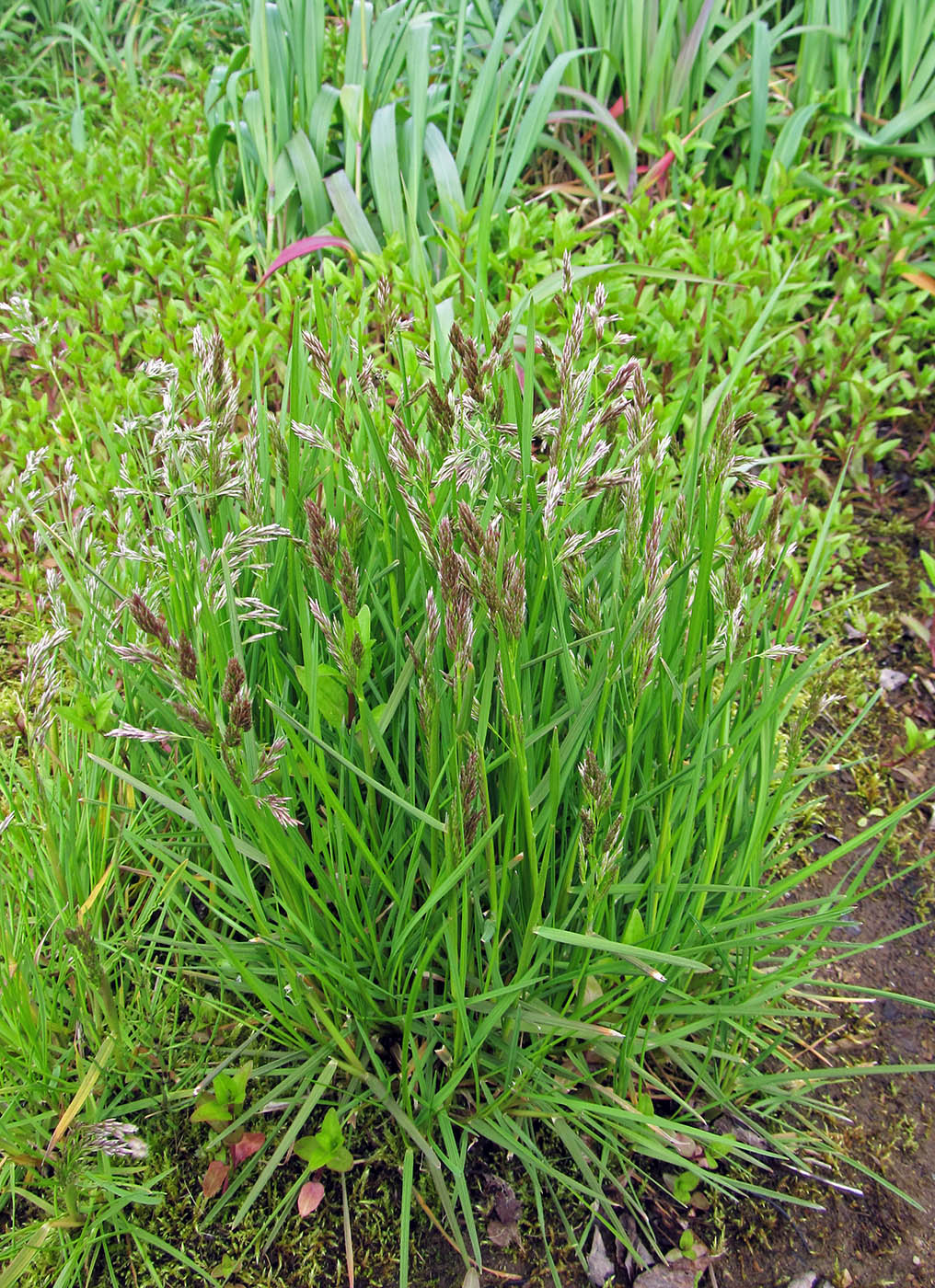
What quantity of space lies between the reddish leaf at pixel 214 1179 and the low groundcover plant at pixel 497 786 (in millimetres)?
206

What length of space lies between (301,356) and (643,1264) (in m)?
1.75

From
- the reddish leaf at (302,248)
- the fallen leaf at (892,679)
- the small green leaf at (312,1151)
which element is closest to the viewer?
the small green leaf at (312,1151)

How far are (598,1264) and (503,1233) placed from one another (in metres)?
0.16

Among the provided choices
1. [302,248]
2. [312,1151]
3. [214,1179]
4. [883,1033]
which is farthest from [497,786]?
[302,248]

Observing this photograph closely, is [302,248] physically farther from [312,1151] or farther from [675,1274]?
[675,1274]

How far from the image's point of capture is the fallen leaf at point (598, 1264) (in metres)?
1.55

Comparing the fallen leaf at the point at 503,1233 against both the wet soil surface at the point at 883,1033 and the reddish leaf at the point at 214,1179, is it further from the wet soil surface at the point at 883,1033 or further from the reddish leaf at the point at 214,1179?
the reddish leaf at the point at 214,1179

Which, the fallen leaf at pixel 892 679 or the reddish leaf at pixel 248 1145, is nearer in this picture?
the reddish leaf at pixel 248 1145

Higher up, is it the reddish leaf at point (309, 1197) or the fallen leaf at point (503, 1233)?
the reddish leaf at point (309, 1197)

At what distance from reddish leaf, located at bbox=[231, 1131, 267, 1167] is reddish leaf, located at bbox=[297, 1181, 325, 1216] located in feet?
0.33

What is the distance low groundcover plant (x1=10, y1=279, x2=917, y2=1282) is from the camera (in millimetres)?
1344

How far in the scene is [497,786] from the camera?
5.27 feet

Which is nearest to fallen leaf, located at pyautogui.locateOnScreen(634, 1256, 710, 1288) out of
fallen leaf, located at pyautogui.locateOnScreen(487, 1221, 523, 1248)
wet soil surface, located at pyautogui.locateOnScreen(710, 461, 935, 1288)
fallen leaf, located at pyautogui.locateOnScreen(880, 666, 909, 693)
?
wet soil surface, located at pyautogui.locateOnScreen(710, 461, 935, 1288)

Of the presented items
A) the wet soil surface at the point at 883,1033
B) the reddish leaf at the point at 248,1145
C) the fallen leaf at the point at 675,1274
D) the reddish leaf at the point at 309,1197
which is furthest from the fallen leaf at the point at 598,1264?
the reddish leaf at the point at 248,1145
